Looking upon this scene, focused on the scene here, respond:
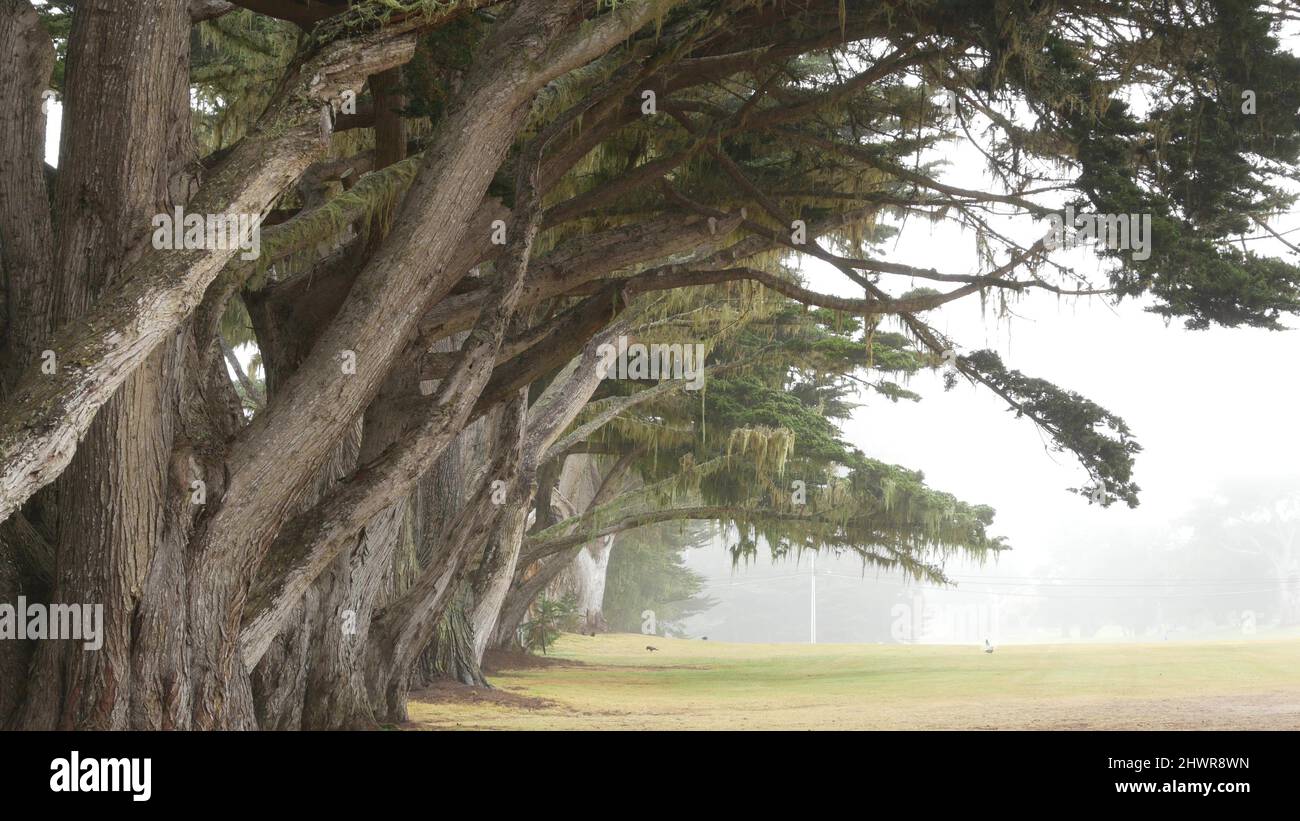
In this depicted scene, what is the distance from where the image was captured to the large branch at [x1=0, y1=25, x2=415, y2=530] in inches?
199

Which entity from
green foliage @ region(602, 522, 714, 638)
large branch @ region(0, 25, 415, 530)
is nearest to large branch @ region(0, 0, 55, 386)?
large branch @ region(0, 25, 415, 530)

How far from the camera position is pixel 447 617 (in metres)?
14.1

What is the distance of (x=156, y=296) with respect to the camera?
5504 mm

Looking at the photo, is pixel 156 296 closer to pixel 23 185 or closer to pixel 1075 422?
pixel 23 185

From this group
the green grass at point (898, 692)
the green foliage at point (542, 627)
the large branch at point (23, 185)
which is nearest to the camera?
the large branch at point (23, 185)

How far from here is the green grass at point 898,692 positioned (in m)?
10.4

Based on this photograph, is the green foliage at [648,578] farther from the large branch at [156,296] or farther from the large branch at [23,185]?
the large branch at [156,296]

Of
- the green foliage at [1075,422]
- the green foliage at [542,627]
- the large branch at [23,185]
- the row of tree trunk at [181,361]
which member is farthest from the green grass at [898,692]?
the large branch at [23,185]

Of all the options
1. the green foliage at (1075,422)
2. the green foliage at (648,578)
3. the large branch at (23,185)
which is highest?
the large branch at (23,185)

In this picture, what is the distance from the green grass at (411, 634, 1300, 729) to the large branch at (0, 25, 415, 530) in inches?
215

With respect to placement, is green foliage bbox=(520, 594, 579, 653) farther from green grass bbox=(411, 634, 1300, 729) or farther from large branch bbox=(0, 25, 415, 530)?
large branch bbox=(0, 25, 415, 530)

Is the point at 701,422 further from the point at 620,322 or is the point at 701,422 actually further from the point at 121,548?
the point at 121,548

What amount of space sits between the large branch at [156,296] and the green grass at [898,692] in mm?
5459
